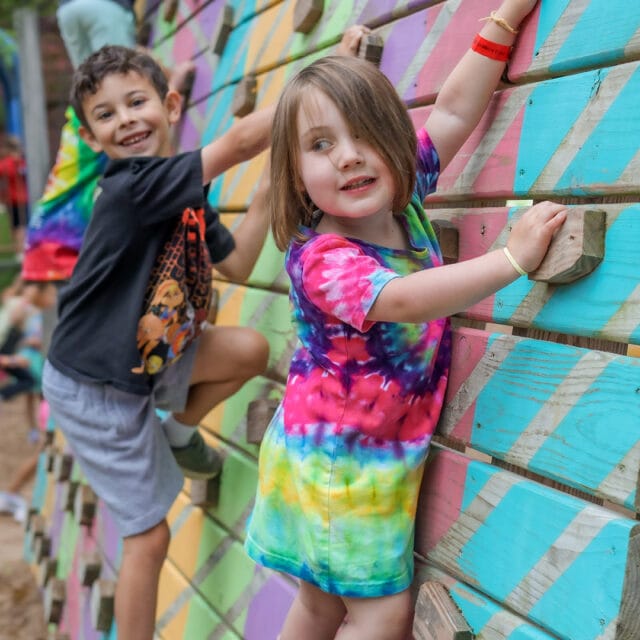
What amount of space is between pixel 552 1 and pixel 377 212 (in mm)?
489

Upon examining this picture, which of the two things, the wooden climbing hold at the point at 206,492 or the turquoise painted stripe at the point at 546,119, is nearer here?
the turquoise painted stripe at the point at 546,119

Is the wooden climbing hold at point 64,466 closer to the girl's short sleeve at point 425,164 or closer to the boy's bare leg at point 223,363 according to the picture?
the boy's bare leg at point 223,363

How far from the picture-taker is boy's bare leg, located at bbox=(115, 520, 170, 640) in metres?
2.56

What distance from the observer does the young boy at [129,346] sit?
2441mm

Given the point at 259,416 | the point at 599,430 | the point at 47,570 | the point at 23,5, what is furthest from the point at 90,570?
the point at 23,5

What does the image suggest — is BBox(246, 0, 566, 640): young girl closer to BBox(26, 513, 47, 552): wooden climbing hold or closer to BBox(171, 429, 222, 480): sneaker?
BBox(171, 429, 222, 480): sneaker

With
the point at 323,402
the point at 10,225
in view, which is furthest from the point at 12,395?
the point at 10,225

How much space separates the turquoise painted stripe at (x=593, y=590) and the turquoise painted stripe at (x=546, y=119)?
0.64m

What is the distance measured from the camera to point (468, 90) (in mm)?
1739

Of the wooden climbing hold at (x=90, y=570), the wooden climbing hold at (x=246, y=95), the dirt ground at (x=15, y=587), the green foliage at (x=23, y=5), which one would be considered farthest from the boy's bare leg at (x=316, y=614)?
the green foliage at (x=23, y=5)

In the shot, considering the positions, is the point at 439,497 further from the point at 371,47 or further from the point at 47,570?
the point at 47,570

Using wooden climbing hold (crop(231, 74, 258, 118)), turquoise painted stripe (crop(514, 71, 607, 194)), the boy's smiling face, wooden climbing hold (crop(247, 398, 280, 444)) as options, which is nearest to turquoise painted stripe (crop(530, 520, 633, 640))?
turquoise painted stripe (crop(514, 71, 607, 194))

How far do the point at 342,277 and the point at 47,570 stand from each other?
12.7ft

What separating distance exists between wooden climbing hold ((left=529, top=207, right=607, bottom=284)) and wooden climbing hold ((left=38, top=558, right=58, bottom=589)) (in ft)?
13.2
